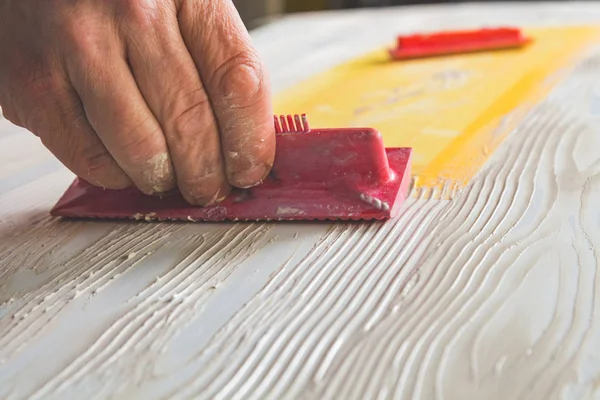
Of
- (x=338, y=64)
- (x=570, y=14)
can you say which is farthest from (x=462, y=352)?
(x=570, y=14)

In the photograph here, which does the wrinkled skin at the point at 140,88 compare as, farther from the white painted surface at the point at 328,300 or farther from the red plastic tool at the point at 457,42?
the red plastic tool at the point at 457,42

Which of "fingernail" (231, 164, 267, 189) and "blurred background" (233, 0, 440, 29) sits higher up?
"fingernail" (231, 164, 267, 189)

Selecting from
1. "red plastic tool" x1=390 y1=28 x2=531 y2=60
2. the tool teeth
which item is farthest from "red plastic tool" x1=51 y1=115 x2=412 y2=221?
"red plastic tool" x1=390 y1=28 x2=531 y2=60

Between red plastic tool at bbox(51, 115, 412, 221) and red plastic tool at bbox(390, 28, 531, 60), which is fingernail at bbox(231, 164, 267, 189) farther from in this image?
red plastic tool at bbox(390, 28, 531, 60)

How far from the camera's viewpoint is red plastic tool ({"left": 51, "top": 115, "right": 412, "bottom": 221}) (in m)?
0.98

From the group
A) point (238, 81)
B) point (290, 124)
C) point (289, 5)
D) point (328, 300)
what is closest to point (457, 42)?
point (290, 124)

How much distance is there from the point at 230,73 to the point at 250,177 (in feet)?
0.52

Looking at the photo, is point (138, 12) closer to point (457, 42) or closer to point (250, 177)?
point (250, 177)

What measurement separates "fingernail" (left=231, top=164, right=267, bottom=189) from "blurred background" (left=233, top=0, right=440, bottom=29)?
1939 millimetres

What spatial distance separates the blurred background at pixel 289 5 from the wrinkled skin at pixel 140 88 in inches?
76.9

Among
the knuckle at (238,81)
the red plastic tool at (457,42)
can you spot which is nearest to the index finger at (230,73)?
the knuckle at (238,81)

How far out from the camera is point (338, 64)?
1.95 metres

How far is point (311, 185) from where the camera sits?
1017mm

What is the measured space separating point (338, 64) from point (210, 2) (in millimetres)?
1048
